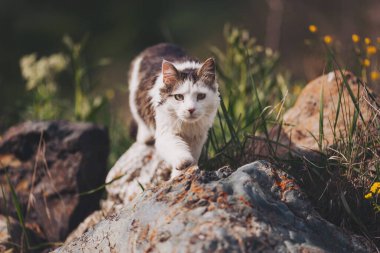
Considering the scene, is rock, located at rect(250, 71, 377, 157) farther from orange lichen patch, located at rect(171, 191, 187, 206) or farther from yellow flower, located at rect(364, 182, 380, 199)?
orange lichen patch, located at rect(171, 191, 187, 206)

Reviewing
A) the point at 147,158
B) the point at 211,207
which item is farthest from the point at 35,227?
the point at 211,207

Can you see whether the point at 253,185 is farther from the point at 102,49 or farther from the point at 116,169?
the point at 102,49

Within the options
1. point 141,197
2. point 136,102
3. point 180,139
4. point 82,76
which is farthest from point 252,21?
point 141,197

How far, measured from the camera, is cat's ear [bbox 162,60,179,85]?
4251mm

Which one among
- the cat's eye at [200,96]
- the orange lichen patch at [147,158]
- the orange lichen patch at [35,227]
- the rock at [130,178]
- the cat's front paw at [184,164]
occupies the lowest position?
the orange lichen patch at [35,227]

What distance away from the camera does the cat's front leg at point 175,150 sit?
4074mm

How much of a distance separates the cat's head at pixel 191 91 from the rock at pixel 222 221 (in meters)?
0.84

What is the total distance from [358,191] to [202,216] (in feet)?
3.65

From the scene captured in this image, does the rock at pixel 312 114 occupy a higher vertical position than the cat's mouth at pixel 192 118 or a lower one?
lower

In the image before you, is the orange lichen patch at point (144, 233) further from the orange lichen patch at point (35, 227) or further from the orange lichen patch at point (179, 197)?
the orange lichen patch at point (35, 227)

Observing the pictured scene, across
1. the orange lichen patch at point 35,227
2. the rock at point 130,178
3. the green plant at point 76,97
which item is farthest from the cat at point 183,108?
the green plant at point 76,97

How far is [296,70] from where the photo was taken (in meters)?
9.98

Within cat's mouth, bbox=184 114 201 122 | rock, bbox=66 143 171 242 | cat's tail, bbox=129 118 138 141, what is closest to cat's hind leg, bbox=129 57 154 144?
rock, bbox=66 143 171 242

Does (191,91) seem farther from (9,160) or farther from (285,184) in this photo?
(9,160)
